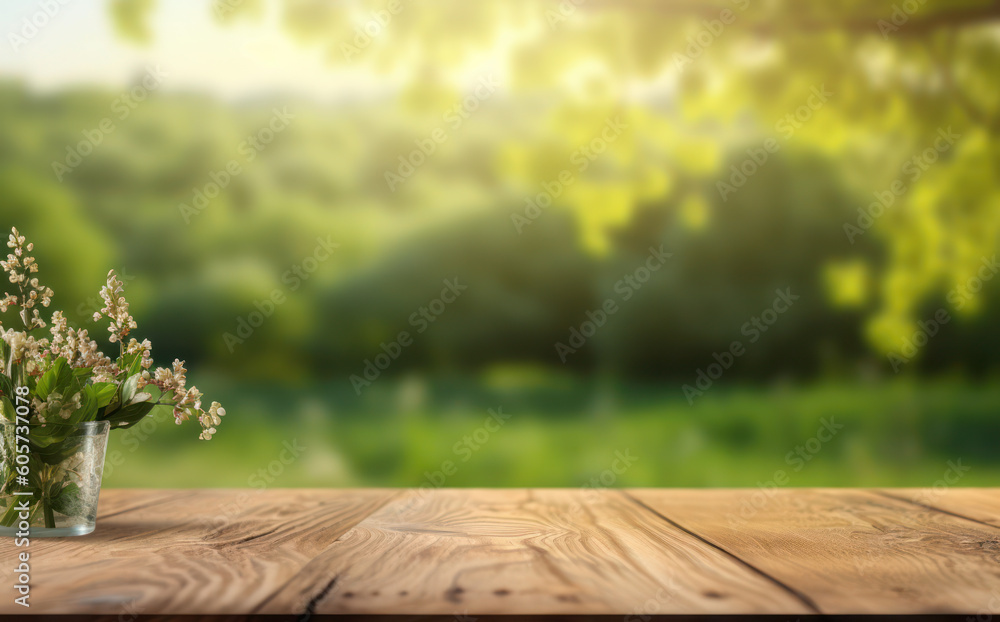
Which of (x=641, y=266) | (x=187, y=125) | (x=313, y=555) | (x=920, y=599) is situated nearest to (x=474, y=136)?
(x=641, y=266)

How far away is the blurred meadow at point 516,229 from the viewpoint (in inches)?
84.8

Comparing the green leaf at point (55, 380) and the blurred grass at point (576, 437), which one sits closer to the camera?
the green leaf at point (55, 380)

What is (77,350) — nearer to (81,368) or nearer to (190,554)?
(81,368)

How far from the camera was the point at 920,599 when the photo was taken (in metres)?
0.66

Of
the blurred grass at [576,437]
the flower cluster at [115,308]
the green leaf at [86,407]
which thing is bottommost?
the blurred grass at [576,437]

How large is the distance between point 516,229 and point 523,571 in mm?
1560

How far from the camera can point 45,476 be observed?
0.88 meters

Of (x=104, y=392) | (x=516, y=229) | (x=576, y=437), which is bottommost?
(x=576, y=437)

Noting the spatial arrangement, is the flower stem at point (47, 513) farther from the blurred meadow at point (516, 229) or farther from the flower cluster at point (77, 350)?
the blurred meadow at point (516, 229)

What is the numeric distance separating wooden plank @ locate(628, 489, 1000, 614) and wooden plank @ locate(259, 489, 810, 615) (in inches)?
1.9

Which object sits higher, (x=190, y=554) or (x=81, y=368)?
(x=81, y=368)

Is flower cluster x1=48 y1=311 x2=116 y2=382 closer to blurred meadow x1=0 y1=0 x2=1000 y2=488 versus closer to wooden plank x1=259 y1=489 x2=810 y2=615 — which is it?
wooden plank x1=259 y1=489 x2=810 y2=615

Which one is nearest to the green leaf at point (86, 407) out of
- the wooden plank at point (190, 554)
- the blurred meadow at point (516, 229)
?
the wooden plank at point (190, 554)

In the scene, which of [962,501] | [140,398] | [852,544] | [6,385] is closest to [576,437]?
[962,501]
